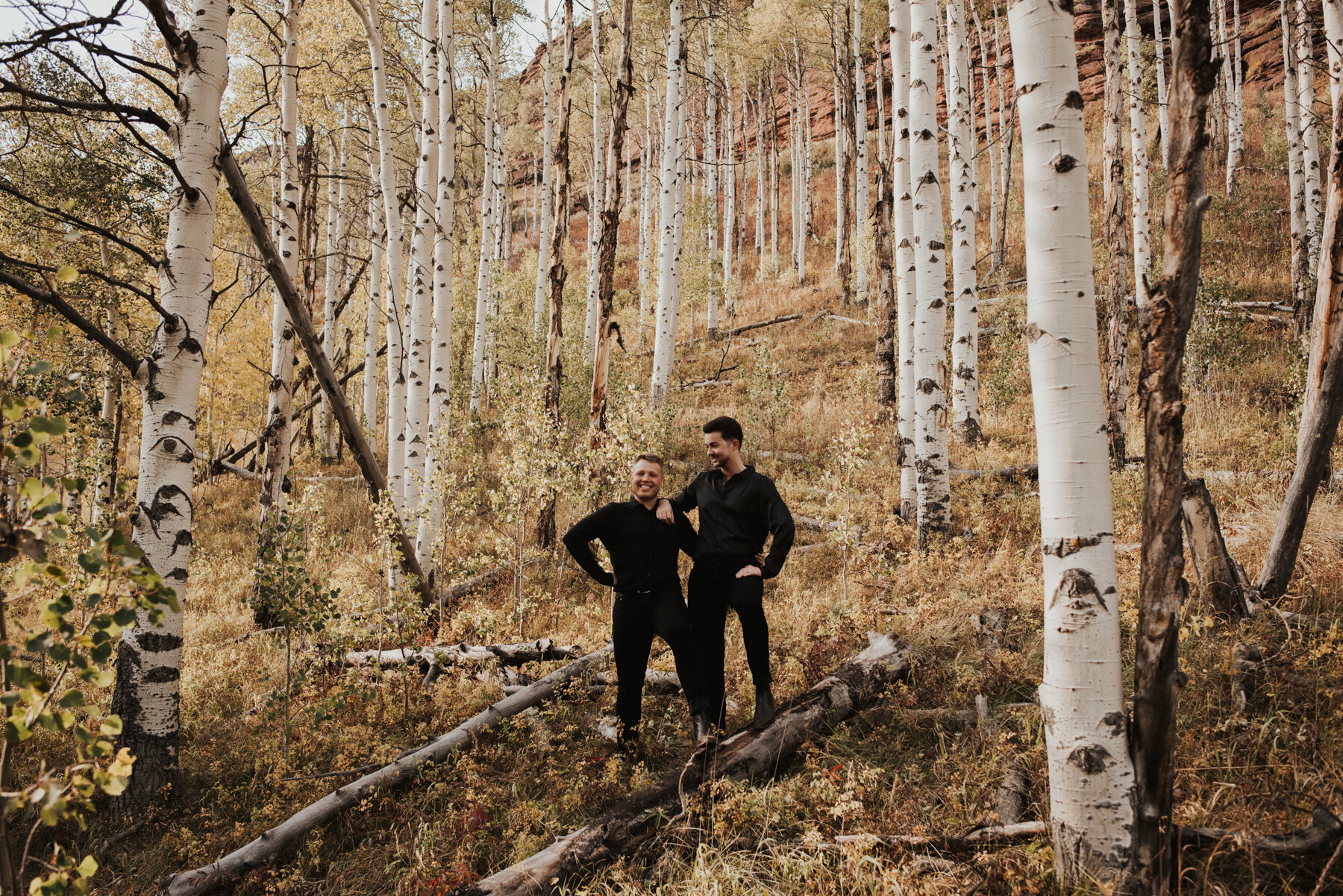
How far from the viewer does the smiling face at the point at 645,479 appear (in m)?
4.20

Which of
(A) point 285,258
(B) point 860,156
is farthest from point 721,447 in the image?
(B) point 860,156

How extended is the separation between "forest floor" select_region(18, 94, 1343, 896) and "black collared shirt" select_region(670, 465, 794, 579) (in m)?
1.18

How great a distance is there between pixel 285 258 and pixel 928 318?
7.05 m

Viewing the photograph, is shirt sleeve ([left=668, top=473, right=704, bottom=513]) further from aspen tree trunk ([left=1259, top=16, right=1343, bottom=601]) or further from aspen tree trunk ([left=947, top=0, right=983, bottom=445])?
aspen tree trunk ([left=947, top=0, right=983, bottom=445])

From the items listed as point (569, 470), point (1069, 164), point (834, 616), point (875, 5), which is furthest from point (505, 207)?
point (1069, 164)

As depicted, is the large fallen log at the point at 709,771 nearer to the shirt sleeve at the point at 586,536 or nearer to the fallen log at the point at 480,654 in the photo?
the shirt sleeve at the point at 586,536

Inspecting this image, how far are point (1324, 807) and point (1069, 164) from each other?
2.62 m

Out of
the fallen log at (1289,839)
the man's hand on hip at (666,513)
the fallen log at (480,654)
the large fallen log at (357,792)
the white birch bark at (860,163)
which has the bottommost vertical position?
the large fallen log at (357,792)

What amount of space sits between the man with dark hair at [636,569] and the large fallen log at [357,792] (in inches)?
40.6

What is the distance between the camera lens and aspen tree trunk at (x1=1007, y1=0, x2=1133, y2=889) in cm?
233

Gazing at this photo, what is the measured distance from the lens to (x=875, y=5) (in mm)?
19328

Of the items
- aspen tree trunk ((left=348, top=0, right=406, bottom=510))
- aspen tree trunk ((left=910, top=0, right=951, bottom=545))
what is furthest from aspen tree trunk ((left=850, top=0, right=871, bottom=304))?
aspen tree trunk ((left=348, top=0, right=406, bottom=510))

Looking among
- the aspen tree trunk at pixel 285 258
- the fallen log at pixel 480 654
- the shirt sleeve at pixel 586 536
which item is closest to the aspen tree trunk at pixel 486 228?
the aspen tree trunk at pixel 285 258

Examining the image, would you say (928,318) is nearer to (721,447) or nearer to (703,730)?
(721,447)
